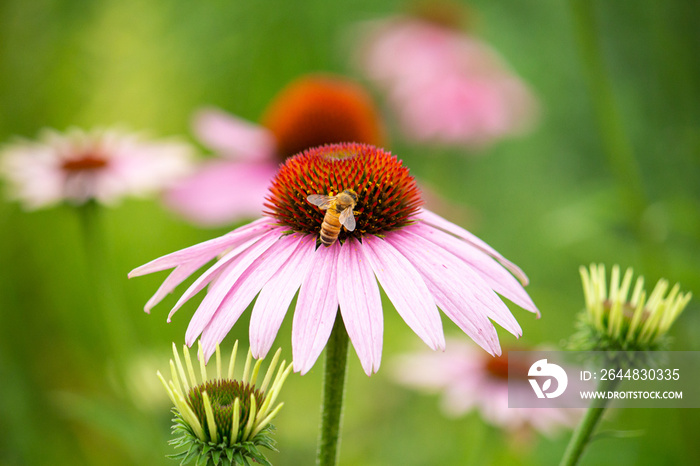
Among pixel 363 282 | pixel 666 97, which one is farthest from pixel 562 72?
pixel 363 282

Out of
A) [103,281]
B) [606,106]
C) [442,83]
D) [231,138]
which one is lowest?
[103,281]

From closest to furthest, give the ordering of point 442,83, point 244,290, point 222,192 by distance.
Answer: point 244,290 → point 222,192 → point 442,83

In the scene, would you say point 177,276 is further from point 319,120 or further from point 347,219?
point 319,120

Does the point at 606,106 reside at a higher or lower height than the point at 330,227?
higher

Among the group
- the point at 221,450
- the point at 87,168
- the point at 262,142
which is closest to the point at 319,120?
the point at 262,142

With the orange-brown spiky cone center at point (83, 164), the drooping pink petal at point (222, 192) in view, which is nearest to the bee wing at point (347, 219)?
the drooping pink petal at point (222, 192)

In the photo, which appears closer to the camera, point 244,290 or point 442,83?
point 244,290

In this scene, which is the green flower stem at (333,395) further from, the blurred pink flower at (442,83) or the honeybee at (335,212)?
the blurred pink flower at (442,83)
